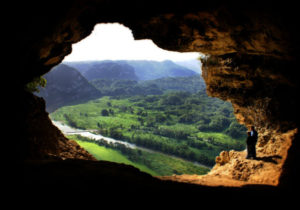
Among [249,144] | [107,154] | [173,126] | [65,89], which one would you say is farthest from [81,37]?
[65,89]

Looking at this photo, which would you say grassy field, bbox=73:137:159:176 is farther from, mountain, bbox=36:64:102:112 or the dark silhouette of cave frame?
mountain, bbox=36:64:102:112

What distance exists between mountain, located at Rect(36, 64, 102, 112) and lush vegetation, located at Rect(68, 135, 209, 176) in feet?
261

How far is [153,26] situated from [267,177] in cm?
1058

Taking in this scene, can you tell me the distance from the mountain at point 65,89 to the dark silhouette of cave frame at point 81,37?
11484cm

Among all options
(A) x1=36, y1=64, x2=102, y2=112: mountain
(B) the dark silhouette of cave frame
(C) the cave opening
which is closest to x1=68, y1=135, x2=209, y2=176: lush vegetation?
(C) the cave opening

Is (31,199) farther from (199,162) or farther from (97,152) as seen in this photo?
(199,162)

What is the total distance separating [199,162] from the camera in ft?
153

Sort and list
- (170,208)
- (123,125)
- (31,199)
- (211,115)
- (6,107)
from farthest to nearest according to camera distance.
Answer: (211,115) → (123,125) → (6,107) → (170,208) → (31,199)

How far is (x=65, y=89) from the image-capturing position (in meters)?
136

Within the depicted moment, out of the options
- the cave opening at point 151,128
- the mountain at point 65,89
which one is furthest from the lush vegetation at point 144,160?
the mountain at point 65,89

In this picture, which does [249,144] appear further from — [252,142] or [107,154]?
[107,154]

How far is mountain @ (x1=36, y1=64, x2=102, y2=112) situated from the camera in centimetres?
12424

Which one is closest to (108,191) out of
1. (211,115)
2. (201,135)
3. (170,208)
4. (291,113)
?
Answer: (170,208)

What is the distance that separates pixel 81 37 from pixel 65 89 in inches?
5346
